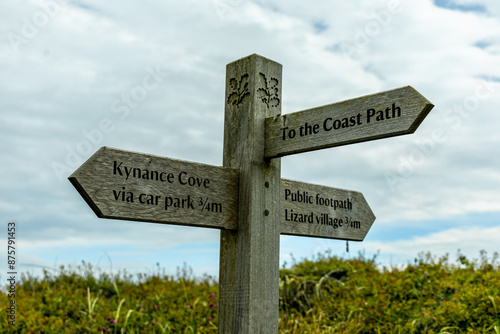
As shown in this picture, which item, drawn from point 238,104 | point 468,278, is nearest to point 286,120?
point 238,104

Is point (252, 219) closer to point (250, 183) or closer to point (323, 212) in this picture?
point (250, 183)

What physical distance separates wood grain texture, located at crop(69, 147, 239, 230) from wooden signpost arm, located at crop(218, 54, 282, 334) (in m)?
0.12

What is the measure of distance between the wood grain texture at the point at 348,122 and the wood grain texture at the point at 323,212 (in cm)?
41

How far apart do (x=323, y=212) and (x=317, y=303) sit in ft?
12.9

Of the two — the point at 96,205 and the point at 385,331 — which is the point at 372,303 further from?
the point at 96,205

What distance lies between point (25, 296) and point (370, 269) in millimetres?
5240

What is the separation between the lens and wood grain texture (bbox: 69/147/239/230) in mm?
2875

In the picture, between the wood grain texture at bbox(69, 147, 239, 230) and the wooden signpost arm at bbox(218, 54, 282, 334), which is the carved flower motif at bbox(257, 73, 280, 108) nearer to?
the wooden signpost arm at bbox(218, 54, 282, 334)

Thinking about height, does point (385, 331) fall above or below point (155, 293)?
below

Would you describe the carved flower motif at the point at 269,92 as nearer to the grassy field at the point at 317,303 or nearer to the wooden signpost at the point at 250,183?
the wooden signpost at the point at 250,183

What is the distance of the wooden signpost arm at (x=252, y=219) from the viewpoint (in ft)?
11.0

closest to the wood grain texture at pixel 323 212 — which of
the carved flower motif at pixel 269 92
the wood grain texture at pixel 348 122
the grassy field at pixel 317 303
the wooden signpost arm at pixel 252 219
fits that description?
the wooden signpost arm at pixel 252 219

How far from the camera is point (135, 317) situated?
6691 mm

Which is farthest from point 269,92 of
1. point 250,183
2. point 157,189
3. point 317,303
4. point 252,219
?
point 317,303
